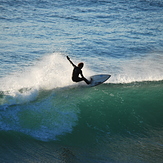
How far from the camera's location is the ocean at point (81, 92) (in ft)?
25.6

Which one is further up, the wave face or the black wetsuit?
the black wetsuit

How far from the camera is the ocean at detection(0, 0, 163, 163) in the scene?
25.6 feet

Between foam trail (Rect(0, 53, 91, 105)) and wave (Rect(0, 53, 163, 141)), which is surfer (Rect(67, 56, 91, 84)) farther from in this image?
foam trail (Rect(0, 53, 91, 105))

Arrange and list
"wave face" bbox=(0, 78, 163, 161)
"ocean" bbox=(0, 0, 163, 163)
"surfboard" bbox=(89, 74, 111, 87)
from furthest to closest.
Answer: "surfboard" bbox=(89, 74, 111, 87)
"wave face" bbox=(0, 78, 163, 161)
"ocean" bbox=(0, 0, 163, 163)

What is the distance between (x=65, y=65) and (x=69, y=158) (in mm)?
8332

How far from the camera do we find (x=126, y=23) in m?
25.0

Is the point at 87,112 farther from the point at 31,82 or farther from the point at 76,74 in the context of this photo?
the point at 31,82

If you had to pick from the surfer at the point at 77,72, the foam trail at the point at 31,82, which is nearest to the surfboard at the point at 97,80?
the surfer at the point at 77,72

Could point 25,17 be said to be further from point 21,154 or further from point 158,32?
point 21,154

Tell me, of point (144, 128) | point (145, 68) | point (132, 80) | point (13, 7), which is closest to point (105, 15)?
point (13, 7)

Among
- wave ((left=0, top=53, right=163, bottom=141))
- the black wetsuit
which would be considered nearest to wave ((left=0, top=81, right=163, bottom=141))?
wave ((left=0, top=53, right=163, bottom=141))

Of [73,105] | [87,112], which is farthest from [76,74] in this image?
[87,112]

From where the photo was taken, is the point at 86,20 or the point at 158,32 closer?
the point at 158,32

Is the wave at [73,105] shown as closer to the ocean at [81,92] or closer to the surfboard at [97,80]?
the ocean at [81,92]
